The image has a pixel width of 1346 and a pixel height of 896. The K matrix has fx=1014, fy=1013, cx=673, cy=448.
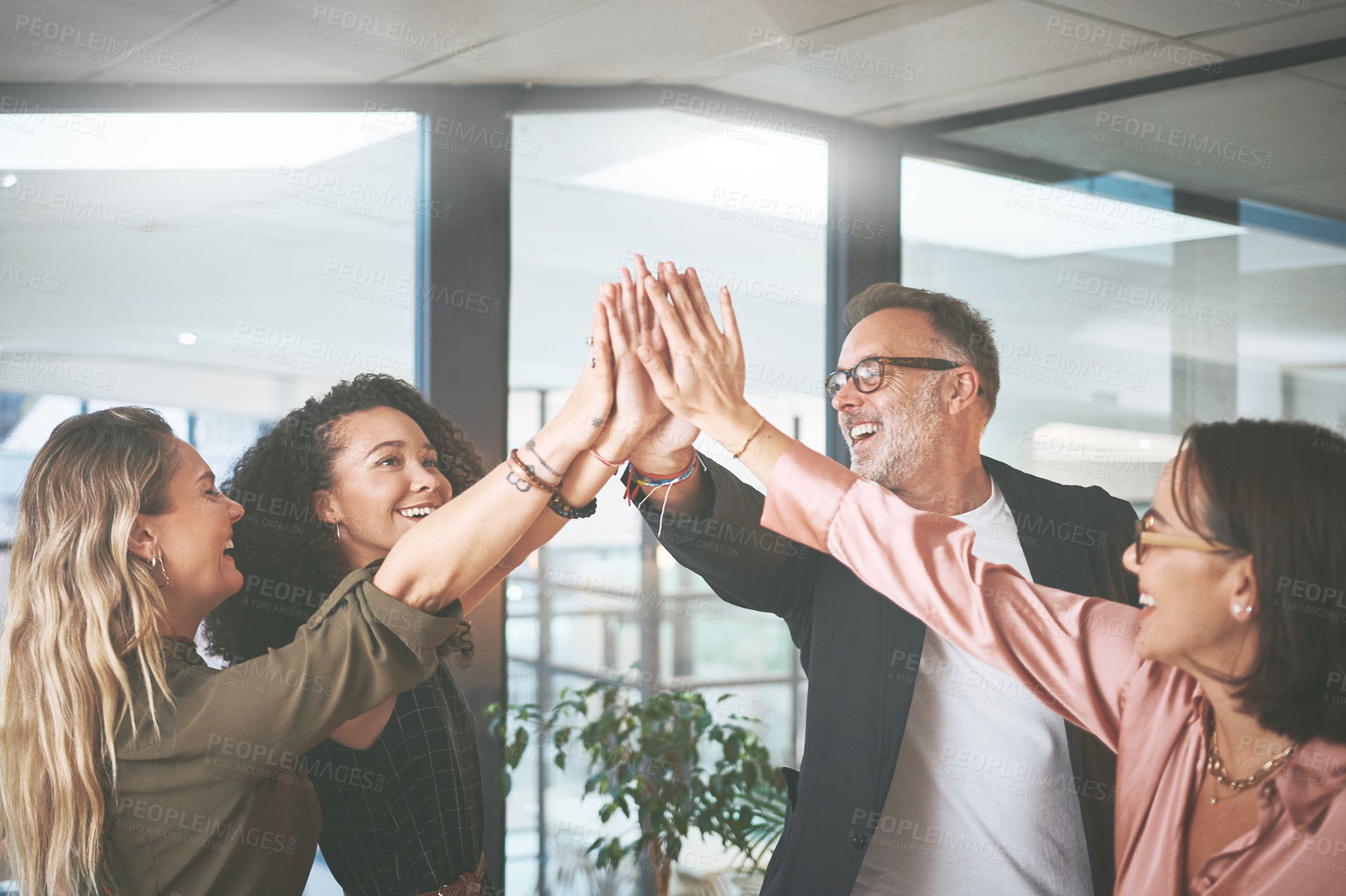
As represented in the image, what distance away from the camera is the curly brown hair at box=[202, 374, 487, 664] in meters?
2.24

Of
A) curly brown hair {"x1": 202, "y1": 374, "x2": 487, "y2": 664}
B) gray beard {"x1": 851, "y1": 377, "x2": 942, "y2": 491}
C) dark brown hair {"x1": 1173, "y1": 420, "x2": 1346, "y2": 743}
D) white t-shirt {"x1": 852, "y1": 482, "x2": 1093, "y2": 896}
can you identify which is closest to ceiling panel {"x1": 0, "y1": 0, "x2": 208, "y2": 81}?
curly brown hair {"x1": 202, "y1": 374, "x2": 487, "y2": 664}

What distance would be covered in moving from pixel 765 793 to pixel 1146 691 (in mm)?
2131

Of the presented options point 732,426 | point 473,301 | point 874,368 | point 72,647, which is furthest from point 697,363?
point 473,301

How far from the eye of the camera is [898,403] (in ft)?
7.71

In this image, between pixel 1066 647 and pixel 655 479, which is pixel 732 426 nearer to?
pixel 655 479

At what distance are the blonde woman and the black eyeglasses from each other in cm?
77

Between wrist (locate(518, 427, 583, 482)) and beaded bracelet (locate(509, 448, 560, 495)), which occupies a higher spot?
wrist (locate(518, 427, 583, 482))

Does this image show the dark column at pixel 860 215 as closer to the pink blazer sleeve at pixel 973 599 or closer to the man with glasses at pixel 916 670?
the man with glasses at pixel 916 670

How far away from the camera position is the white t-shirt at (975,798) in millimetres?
1986

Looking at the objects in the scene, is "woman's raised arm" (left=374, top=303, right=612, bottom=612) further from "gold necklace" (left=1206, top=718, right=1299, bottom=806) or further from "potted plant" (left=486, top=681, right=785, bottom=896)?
"potted plant" (left=486, top=681, right=785, bottom=896)

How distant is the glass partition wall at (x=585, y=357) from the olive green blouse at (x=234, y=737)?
1.55 meters

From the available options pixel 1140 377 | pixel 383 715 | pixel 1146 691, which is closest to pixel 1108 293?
pixel 1140 377

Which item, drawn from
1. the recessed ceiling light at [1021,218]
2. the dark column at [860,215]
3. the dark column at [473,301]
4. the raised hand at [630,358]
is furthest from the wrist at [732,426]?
the recessed ceiling light at [1021,218]

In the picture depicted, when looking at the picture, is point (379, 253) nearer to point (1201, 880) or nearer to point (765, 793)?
point (765, 793)
